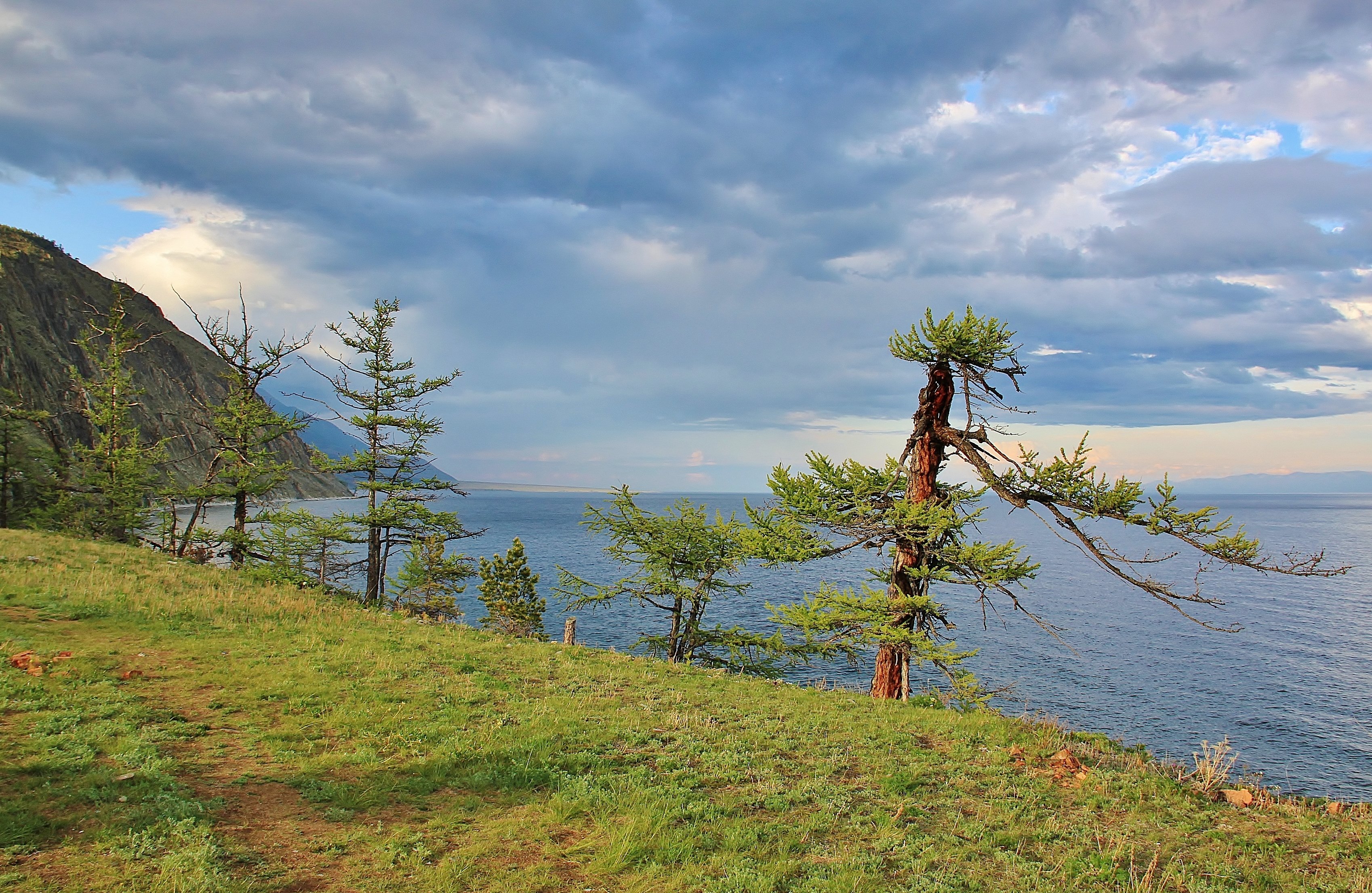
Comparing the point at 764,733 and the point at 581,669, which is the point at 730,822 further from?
the point at 581,669

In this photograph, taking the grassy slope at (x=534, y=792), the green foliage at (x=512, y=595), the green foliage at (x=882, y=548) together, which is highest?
the green foliage at (x=882, y=548)

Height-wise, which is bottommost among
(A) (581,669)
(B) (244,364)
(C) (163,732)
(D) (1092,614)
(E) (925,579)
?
(D) (1092,614)

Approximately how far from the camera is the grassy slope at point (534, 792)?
5980 mm

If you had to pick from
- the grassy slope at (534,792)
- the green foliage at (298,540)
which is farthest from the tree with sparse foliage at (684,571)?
the green foliage at (298,540)

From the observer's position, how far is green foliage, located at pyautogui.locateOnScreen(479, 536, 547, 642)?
38.9 metres

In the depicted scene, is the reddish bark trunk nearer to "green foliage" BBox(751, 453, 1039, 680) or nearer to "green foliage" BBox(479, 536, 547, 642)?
"green foliage" BBox(751, 453, 1039, 680)

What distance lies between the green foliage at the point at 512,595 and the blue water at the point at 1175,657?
3059mm

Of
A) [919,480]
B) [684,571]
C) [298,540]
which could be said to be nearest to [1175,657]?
[684,571]

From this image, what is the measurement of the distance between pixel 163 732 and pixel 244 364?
23.3m

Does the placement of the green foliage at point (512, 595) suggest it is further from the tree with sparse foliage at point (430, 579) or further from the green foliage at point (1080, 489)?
the green foliage at point (1080, 489)

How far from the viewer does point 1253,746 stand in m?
26.1

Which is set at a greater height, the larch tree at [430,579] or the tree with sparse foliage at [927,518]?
the tree with sparse foliage at [927,518]

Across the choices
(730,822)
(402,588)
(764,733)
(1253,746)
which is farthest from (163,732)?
(1253,746)

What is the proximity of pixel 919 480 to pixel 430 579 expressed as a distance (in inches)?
1273
